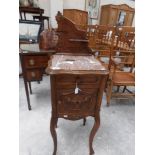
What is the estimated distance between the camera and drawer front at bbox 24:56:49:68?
1.73 metres

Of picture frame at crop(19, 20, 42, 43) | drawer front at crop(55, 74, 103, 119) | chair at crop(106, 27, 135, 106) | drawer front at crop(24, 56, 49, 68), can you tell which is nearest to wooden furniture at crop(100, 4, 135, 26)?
chair at crop(106, 27, 135, 106)

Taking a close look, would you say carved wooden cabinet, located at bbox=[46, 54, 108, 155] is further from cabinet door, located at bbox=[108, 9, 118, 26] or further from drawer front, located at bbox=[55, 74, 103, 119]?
cabinet door, located at bbox=[108, 9, 118, 26]

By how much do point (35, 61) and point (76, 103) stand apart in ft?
2.89

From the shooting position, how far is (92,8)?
5438 millimetres

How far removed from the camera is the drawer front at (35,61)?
173 cm

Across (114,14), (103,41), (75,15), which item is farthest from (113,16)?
(103,41)

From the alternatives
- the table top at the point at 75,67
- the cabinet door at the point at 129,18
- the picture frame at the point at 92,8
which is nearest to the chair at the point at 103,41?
the table top at the point at 75,67

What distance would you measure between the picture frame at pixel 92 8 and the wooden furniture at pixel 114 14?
201mm

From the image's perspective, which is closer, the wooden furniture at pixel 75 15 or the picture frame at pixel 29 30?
the picture frame at pixel 29 30

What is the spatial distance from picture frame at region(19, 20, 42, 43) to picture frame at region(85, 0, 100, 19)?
3.36 metres

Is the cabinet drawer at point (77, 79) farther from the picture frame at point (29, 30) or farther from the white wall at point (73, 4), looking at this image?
the white wall at point (73, 4)
